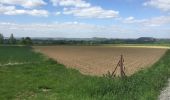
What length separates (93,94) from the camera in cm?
1719

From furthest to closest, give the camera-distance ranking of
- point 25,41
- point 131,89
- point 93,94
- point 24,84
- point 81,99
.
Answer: point 25,41
point 24,84
point 131,89
point 93,94
point 81,99

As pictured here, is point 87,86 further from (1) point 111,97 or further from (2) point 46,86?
(1) point 111,97

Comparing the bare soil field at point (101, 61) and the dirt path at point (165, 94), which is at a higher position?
the dirt path at point (165, 94)

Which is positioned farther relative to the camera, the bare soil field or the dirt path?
the bare soil field

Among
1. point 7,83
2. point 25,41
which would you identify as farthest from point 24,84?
point 25,41

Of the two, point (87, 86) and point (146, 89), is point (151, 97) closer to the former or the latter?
point (146, 89)

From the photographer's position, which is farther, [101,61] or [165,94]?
[101,61]

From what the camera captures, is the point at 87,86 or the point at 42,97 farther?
the point at 87,86

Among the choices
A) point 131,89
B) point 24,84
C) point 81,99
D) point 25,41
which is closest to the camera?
point 81,99

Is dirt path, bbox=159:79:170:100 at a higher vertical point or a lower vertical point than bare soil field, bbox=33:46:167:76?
higher

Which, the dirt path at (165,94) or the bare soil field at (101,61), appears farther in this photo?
the bare soil field at (101,61)

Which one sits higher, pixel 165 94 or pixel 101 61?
pixel 165 94

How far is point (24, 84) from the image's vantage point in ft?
70.3

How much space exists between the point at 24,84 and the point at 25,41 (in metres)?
171
